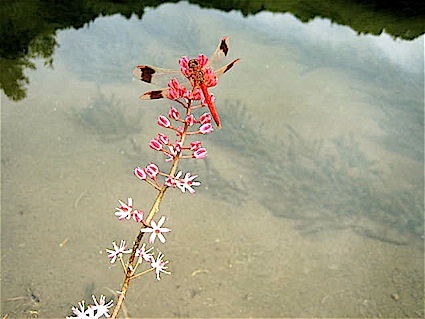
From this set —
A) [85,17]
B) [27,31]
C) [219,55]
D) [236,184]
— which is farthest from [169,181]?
[85,17]

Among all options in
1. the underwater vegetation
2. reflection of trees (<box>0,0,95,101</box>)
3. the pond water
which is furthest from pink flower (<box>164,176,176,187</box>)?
reflection of trees (<box>0,0,95,101</box>)

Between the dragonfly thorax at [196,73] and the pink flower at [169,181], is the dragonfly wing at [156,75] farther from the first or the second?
the pink flower at [169,181]

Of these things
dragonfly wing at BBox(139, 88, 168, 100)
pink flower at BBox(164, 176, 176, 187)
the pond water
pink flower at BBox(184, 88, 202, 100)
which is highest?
pink flower at BBox(184, 88, 202, 100)

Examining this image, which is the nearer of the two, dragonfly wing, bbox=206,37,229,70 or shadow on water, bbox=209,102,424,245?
dragonfly wing, bbox=206,37,229,70

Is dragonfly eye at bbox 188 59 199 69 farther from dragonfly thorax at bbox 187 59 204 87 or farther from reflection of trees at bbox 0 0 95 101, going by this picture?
reflection of trees at bbox 0 0 95 101

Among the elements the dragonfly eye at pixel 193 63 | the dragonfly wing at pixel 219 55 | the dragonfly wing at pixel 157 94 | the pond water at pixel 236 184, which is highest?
the dragonfly eye at pixel 193 63

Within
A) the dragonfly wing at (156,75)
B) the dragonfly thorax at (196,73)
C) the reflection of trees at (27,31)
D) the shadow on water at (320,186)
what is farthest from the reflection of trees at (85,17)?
the dragonfly thorax at (196,73)
